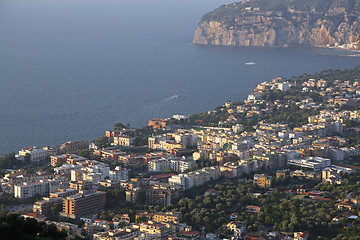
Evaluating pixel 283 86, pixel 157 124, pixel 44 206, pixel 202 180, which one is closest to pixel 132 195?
pixel 44 206

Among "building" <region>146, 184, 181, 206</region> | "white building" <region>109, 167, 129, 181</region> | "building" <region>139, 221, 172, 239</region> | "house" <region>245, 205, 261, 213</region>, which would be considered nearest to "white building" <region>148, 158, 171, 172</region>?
"white building" <region>109, 167, 129, 181</region>

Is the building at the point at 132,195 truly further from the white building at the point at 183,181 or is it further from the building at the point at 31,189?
the building at the point at 31,189

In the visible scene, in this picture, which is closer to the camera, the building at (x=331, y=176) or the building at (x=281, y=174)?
the building at (x=331, y=176)

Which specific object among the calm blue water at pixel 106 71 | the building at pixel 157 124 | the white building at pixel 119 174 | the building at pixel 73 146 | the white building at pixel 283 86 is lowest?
the calm blue water at pixel 106 71

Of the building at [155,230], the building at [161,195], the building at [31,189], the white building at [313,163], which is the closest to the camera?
the building at [155,230]

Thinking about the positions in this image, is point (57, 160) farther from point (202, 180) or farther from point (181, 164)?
point (202, 180)

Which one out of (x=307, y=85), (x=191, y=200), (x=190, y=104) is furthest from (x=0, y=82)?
(x=191, y=200)

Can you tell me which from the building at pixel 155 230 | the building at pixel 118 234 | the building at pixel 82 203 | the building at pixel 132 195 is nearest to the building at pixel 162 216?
the building at pixel 155 230

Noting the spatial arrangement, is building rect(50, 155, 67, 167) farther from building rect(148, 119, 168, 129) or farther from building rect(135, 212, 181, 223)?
building rect(148, 119, 168, 129)
